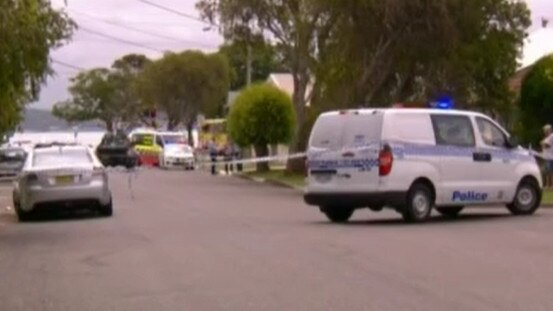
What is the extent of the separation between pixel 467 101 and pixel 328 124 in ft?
89.1

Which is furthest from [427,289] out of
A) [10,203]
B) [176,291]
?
[10,203]

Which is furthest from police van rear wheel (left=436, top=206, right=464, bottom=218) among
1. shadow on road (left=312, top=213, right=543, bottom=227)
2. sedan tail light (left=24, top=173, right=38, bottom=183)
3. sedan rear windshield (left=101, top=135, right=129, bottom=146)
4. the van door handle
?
sedan rear windshield (left=101, top=135, right=129, bottom=146)

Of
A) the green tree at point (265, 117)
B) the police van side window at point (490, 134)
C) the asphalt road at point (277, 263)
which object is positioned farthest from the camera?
the green tree at point (265, 117)

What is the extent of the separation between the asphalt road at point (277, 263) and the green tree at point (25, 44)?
2445 mm

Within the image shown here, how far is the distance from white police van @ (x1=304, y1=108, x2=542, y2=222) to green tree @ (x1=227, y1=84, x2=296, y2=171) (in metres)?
33.2

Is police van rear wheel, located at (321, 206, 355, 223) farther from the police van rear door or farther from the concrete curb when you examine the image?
the concrete curb

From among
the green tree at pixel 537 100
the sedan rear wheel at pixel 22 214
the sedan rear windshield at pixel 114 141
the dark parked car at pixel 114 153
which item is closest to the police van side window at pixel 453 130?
the sedan rear wheel at pixel 22 214

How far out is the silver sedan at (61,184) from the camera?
26094mm

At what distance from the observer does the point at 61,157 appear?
2698 cm

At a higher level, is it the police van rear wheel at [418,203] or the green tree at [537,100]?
the green tree at [537,100]

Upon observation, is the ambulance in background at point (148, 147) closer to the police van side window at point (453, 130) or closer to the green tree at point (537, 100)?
the green tree at point (537, 100)

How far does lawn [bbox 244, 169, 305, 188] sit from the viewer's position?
4622cm

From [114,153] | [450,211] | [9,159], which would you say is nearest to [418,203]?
[450,211]

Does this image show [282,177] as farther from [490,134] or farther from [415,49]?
[490,134]
